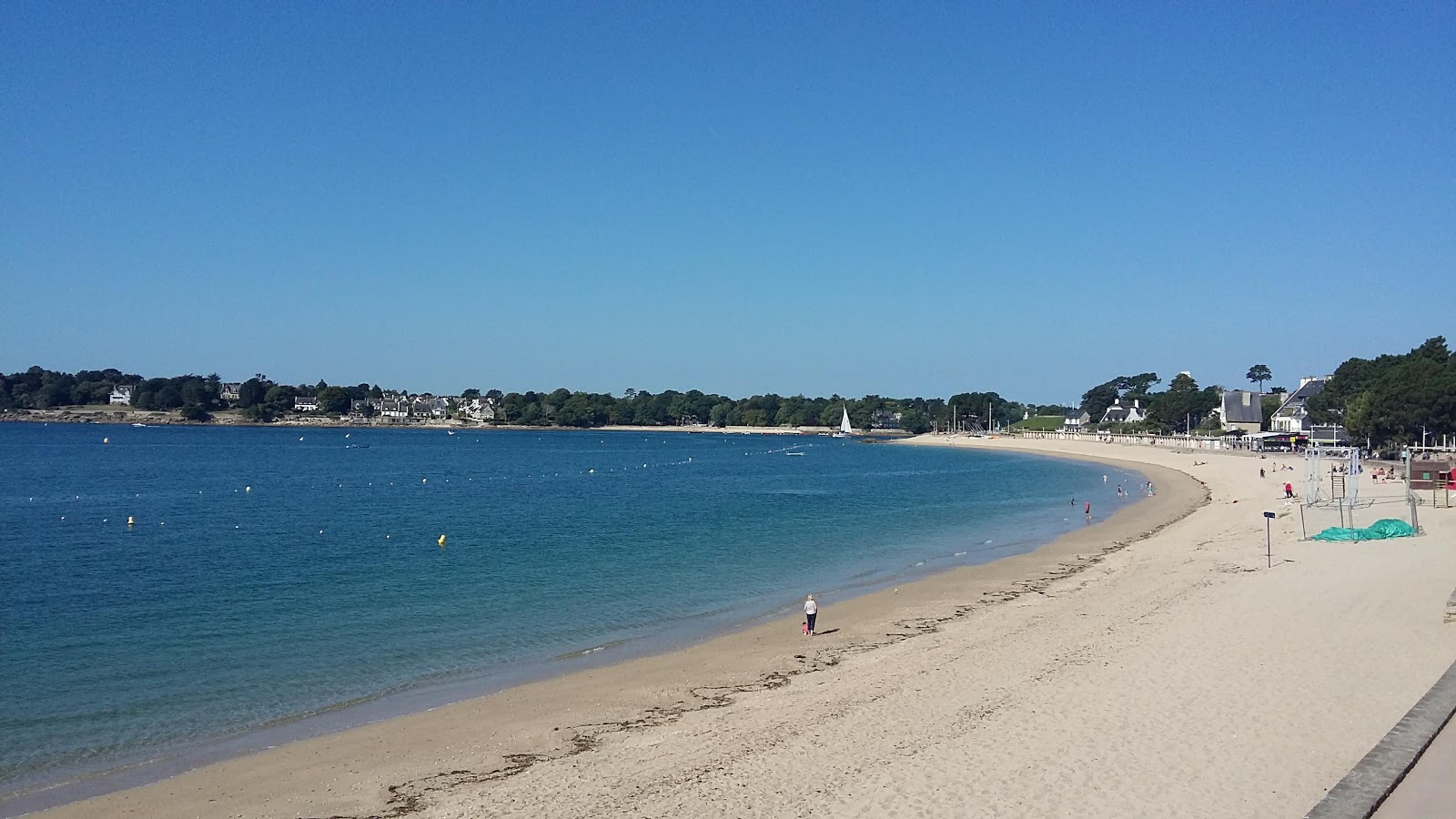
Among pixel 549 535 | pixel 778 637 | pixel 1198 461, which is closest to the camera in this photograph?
pixel 778 637

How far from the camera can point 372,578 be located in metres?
26.9

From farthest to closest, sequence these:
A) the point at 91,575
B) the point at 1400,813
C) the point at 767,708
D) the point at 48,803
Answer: the point at 91,575 → the point at 767,708 → the point at 48,803 → the point at 1400,813

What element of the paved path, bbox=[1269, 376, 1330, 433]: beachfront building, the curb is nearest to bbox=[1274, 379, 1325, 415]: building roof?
bbox=[1269, 376, 1330, 433]: beachfront building

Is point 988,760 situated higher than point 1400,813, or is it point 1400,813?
point 1400,813

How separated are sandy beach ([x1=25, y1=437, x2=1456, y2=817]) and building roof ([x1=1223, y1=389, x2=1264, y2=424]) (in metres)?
111

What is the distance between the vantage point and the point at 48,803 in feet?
35.8

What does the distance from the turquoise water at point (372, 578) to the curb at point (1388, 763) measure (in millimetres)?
12018

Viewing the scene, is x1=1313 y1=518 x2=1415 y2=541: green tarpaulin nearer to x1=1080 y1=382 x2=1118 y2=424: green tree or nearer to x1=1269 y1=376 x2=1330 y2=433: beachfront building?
x1=1269 y1=376 x2=1330 y2=433: beachfront building

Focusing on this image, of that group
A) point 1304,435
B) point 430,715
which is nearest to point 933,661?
point 430,715

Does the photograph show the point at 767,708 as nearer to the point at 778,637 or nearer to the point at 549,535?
the point at 778,637

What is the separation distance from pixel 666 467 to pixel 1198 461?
45.3 meters

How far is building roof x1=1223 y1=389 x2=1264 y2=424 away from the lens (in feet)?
396

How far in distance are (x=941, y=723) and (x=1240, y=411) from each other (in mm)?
125741

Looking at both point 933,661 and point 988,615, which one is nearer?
point 933,661
